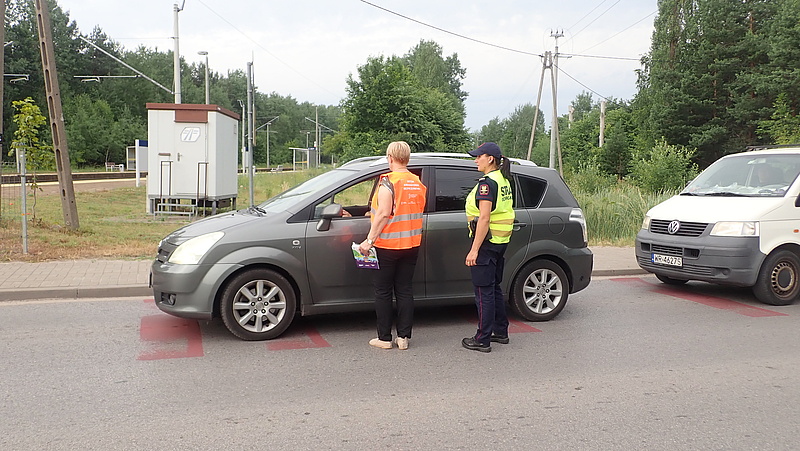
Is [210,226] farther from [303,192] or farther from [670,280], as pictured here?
[670,280]

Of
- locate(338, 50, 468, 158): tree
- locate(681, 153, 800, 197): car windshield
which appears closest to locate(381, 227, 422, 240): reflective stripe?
locate(681, 153, 800, 197): car windshield

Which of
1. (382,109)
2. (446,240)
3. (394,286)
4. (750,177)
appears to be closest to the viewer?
(394,286)

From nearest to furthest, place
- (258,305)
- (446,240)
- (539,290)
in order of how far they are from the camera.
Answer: (258,305), (446,240), (539,290)

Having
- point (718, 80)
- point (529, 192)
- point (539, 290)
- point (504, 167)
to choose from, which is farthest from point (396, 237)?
point (718, 80)

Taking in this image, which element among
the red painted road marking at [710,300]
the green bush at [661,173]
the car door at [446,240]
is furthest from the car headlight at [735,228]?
the green bush at [661,173]

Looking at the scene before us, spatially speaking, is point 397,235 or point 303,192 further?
point 303,192

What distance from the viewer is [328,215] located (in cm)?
605

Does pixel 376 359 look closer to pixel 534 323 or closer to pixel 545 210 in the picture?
pixel 534 323

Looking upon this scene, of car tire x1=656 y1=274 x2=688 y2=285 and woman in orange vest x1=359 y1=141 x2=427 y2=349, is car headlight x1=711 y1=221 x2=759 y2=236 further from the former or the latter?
woman in orange vest x1=359 y1=141 x2=427 y2=349

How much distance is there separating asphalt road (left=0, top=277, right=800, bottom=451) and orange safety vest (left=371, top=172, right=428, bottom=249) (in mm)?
993

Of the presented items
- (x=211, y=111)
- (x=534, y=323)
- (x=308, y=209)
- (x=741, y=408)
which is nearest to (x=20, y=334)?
(x=308, y=209)

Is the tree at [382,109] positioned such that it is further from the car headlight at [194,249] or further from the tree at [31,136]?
the car headlight at [194,249]

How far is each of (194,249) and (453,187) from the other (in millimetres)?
2583

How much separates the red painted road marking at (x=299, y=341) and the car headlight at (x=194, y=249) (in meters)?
1.01
